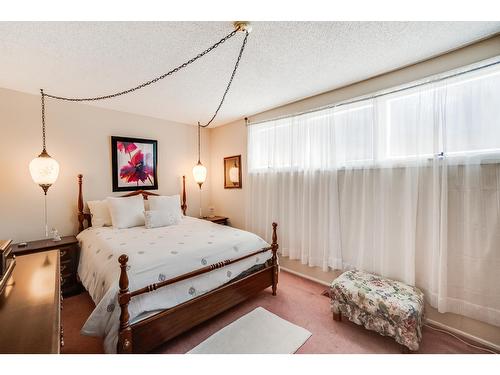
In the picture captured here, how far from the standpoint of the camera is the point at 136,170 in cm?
357

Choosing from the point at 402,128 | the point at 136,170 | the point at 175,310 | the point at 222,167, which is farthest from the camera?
the point at 222,167

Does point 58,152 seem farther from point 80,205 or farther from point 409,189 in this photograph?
point 409,189

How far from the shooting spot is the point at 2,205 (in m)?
2.55

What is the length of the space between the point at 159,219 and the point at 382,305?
2678mm

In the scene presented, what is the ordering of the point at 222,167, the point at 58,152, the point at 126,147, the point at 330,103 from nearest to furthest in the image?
the point at 330,103 → the point at 58,152 → the point at 126,147 → the point at 222,167

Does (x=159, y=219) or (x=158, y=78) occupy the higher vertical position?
(x=158, y=78)

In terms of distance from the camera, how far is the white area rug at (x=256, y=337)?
1718mm

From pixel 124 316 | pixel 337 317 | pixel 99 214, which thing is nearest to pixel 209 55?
pixel 124 316

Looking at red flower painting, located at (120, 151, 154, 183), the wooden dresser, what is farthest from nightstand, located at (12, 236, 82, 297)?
the wooden dresser

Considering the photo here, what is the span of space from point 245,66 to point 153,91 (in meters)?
1.28

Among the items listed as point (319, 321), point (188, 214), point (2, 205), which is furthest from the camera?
point (188, 214)

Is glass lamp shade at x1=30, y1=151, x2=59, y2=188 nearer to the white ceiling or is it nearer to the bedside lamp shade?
the bedside lamp shade
